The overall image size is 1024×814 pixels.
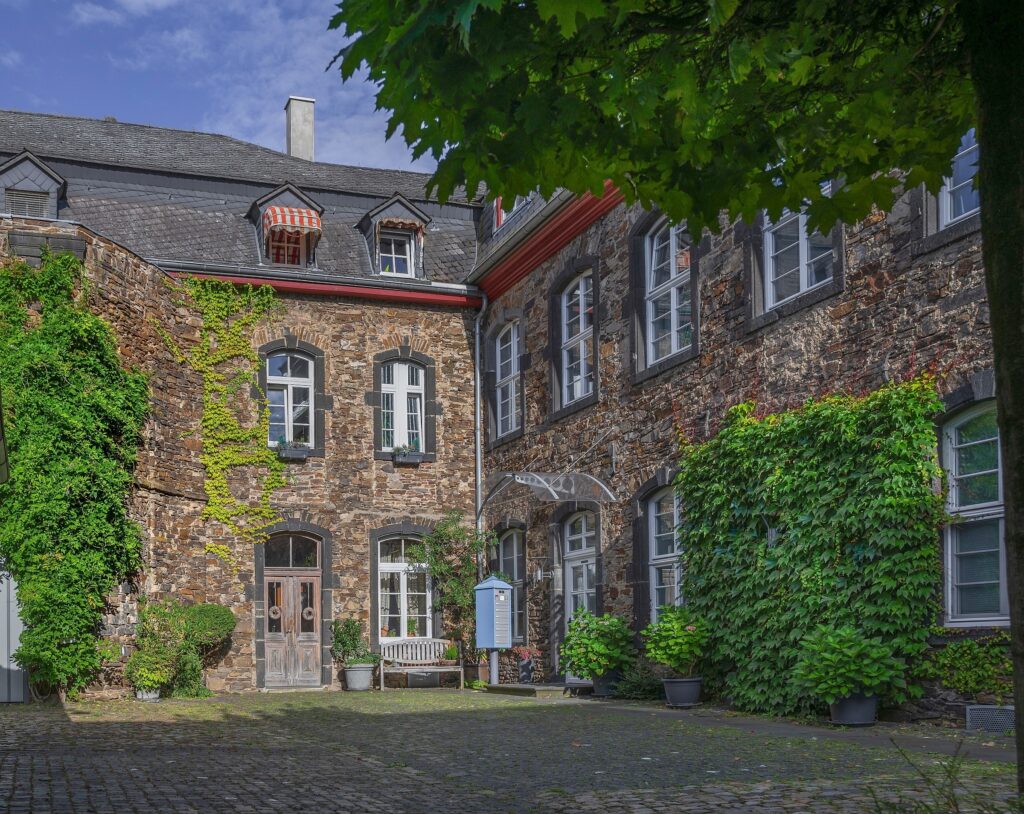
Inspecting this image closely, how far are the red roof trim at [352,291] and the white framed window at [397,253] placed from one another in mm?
657

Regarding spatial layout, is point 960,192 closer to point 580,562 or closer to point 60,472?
point 580,562

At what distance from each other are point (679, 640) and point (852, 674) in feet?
9.62

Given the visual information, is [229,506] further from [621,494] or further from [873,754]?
[873,754]

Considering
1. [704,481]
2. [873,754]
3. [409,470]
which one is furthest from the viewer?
[409,470]

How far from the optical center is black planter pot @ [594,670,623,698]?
1509 centimetres

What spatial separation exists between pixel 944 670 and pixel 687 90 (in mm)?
6745

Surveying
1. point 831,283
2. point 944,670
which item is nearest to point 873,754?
point 944,670

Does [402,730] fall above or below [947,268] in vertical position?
below

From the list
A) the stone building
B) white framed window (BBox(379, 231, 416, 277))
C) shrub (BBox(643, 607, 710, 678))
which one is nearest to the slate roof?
the stone building

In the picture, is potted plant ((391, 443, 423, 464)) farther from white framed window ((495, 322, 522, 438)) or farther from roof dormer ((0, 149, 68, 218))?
roof dormer ((0, 149, 68, 218))

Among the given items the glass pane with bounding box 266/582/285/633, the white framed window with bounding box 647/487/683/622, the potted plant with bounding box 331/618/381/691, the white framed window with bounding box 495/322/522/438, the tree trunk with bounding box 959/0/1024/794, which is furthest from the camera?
the white framed window with bounding box 495/322/522/438

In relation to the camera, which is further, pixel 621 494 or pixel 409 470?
pixel 409 470

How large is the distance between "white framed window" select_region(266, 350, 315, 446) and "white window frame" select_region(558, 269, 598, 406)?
427cm

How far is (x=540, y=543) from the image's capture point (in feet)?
59.4
